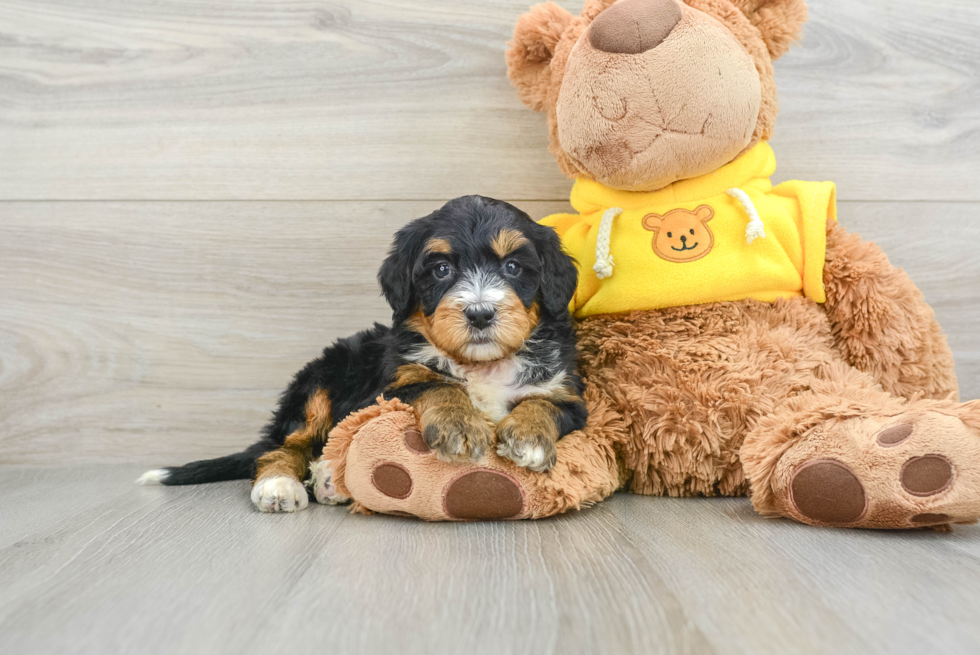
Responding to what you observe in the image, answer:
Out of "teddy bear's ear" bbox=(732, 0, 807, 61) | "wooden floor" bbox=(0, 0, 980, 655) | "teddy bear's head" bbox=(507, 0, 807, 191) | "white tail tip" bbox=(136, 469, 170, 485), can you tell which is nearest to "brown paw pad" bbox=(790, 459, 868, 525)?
"teddy bear's head" bbox=(507, 0, 807, 191)

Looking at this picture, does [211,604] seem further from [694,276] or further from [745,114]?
[745,114]

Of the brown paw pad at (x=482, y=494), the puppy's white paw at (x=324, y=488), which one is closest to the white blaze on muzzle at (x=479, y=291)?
the brown paw pad at (x=482, y=494)

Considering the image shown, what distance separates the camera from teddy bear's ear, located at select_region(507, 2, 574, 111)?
2150 mm

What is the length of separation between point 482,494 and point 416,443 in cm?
20

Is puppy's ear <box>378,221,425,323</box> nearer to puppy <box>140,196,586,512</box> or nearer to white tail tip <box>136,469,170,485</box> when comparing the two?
puppy <box>140,196,586,512</box>

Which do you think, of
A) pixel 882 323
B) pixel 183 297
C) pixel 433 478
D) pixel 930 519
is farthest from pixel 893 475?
pixel 183 297

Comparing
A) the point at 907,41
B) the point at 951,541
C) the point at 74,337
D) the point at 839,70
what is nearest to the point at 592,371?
the point at 951,541

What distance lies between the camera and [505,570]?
1372 mm

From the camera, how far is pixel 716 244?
1.99 metres

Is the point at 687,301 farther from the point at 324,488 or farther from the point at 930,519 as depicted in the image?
the point at 324,488

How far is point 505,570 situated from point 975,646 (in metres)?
0.76

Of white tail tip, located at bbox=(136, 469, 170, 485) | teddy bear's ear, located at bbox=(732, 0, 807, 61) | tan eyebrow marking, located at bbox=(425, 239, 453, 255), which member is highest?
teddy bear's ear, located at bbox=(732, 0, 807, 61)

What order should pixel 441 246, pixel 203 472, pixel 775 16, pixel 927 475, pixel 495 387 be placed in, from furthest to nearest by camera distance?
pixel 203 472 < pixel 775 16 < pixel 495 387 < pixel 441 246 < pixel 927 475

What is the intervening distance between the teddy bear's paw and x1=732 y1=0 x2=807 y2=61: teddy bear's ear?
3.93ft
